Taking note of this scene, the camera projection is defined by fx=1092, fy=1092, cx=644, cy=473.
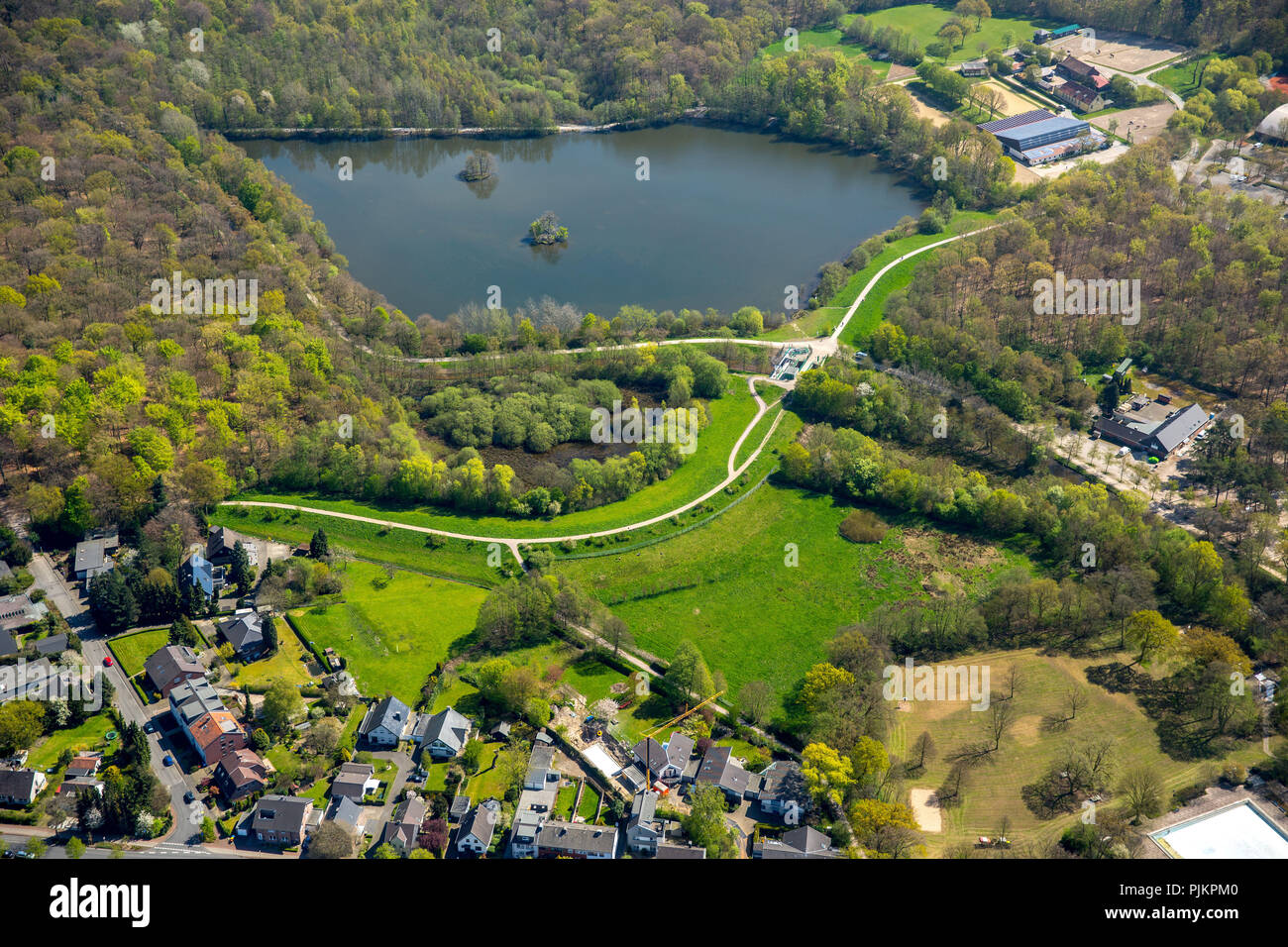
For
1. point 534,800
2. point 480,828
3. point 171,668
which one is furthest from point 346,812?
point 171,668

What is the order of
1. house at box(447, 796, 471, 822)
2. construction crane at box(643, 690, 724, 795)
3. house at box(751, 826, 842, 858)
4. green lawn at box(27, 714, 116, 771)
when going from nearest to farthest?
house at box(751, 826, 842, 858), house at box(447, 796, 471, 822), green lawn at box(27, 714, 116, 771), construction crane at box(643, 690, 724, 795)

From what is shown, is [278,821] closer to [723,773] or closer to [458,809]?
[458,809]

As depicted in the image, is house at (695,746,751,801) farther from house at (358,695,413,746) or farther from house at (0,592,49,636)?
house at (0,592,49,636)

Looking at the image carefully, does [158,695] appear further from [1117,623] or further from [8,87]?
[8,87]

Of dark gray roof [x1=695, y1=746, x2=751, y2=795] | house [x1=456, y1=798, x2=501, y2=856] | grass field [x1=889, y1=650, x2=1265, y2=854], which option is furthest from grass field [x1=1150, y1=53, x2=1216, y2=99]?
house [x1=456, y1=798, x2=501, y2=856]

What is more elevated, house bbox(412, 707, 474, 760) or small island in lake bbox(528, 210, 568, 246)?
small island in lake bbox(528, 210, 568, 246)

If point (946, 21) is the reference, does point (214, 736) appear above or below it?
below

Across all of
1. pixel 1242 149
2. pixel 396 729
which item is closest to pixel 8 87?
pixel 396 729
